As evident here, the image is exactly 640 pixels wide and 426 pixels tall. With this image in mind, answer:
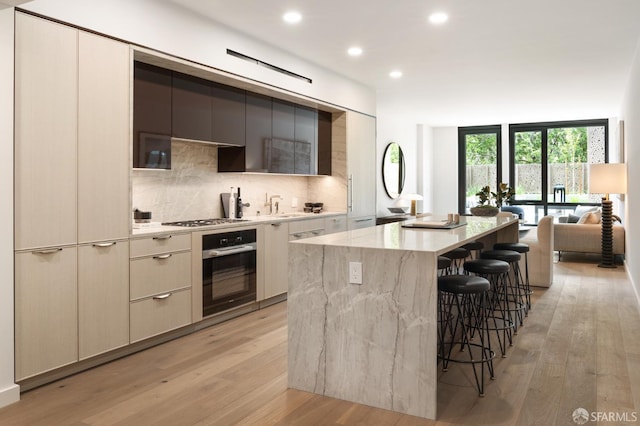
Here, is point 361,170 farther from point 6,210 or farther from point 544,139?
point 544,139

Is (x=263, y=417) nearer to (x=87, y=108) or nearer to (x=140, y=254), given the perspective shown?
(x=140, y=254)

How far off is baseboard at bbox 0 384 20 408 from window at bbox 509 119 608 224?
10.1m

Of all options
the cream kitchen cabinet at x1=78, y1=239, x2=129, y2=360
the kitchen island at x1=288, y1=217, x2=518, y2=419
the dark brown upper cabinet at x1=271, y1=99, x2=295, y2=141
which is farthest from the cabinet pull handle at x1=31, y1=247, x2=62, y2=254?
the dark brown upper cabinet at x1=271, y1=99, x2=295, y2=141

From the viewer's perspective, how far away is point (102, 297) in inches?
131

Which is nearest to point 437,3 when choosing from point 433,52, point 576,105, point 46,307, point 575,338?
point 433,52

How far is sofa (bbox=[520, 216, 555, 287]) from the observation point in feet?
19.6

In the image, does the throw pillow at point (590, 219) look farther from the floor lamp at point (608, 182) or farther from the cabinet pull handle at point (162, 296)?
the cabinet pull handle at point (162, 296)

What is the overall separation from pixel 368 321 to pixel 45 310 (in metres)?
1.89

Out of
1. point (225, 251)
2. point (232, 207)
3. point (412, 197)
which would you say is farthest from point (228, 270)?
point (412, 197)

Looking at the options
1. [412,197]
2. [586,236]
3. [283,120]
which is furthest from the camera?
[412,197]

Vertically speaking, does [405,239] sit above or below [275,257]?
above

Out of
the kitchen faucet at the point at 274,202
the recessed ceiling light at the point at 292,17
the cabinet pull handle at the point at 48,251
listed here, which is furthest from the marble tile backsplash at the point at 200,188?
the recessed ceiling light at the point at 292,17

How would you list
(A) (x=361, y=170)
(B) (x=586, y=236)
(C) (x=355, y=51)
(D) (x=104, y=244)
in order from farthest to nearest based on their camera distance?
(B) (x=586, y=236) < (A) (x=361, y=170) < (C) (x=355, y=51) < (D) (x=104, y=244)

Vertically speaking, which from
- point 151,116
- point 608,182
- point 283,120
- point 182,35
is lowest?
point 608,182
